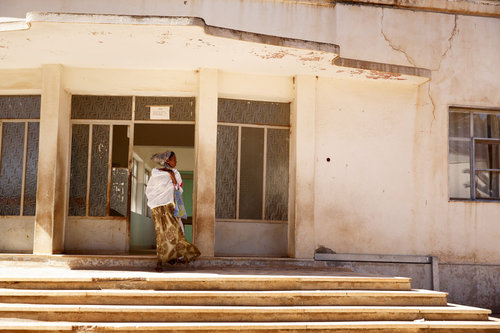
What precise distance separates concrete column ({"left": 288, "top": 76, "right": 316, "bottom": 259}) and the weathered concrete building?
24 millimetres

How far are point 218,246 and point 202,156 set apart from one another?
5.22ft

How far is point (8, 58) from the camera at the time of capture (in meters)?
9.77

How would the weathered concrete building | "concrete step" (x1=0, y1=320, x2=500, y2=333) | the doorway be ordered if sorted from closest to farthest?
"concrete step" (x1=0, y1=320, x2=500, y2=333), the weathered concrete building, the doorway

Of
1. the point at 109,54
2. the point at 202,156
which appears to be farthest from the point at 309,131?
the point at 109,54

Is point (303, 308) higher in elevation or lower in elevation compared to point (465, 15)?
lower

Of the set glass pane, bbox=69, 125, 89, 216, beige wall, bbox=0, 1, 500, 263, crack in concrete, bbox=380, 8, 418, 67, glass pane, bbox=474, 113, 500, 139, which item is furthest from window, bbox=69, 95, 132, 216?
glass pane, bbox=474, 113, 500, 139

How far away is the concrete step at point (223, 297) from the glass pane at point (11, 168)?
3532mm

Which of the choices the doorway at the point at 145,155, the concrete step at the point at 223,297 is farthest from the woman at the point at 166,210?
the doorway at the point at 145,155

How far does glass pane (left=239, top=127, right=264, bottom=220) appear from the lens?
10.7 metres

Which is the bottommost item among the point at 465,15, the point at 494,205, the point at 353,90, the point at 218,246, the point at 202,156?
the point at 218,246

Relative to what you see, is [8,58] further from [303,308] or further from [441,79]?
[441,79]

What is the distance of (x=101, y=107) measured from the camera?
10703 mm

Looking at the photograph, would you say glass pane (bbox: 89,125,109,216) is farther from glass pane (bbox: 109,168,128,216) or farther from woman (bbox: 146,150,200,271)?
woman (bbox: 146,150,200,271)

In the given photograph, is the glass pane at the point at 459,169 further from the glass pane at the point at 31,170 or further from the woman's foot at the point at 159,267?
the glass pane at the point at 31,170
